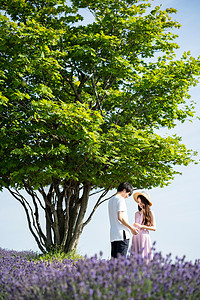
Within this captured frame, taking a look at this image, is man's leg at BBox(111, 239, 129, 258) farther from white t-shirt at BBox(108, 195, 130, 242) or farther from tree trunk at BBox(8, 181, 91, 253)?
tree trunk at BBox(8, 181, 91, 253)

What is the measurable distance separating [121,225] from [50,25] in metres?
9.65

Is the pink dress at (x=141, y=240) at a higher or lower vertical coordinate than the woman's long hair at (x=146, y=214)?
lower

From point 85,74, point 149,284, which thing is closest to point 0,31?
point 85,74

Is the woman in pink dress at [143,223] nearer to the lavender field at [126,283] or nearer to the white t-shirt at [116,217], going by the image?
the white t-shirt at [116,217]

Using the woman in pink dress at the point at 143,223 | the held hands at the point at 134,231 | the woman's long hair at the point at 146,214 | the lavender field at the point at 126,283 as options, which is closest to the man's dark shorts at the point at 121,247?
the held hands at the point at 134,231

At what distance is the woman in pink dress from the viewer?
6965 millimetres

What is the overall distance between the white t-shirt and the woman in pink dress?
1.54 feet

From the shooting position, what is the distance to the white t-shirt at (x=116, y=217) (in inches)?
258

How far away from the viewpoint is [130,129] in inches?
418

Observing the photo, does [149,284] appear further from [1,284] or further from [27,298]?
[1,284]

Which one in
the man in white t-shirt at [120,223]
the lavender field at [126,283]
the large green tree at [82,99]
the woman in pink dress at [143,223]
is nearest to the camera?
the lavender field at [126,283]

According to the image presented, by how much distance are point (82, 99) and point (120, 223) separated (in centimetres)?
814

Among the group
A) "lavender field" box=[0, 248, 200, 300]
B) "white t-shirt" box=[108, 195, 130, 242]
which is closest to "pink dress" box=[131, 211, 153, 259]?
"white t-shirt" box=[108, 195, 130, 242]

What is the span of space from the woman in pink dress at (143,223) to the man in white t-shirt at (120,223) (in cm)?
37
